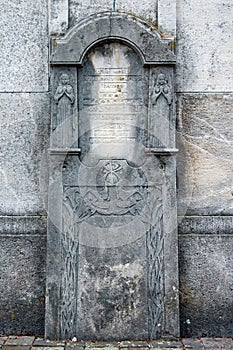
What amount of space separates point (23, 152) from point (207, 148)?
6.27 ft

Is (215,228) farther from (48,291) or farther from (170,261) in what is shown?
(48,291)

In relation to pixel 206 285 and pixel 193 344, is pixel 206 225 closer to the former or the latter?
pixel 206 285

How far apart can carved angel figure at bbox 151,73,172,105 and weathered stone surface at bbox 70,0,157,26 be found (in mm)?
620

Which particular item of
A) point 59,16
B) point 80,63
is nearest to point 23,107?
point 80,63

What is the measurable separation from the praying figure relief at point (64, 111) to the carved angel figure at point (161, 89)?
2.62 feet

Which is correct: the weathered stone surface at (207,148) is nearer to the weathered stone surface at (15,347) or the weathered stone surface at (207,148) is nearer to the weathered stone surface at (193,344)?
the weathered stone surface at (193,344)

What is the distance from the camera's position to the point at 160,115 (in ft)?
14.5

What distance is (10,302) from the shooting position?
4562mm

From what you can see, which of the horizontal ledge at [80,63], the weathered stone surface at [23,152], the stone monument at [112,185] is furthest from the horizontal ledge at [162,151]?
the weathered stone surface at [23,152]

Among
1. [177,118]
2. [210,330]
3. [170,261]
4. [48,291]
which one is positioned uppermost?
[177,118]

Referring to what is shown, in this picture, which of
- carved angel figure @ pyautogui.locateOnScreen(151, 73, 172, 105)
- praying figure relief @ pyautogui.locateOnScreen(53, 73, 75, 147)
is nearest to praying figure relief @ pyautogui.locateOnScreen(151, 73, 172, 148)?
carved angel figure @ pyautogui.locateOnScreen(151, 73, 172, 105)

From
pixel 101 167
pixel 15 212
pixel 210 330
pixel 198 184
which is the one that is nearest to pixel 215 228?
pixel 198 184

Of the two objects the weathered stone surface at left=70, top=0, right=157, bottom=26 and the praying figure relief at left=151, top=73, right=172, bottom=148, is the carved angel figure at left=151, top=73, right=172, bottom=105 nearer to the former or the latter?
the praying figure relief at left=151, top=73, right=172, bottom=148

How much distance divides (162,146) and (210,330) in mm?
1888
